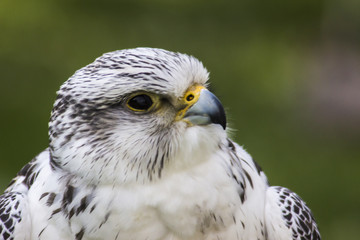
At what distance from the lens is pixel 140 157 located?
13.1 feet

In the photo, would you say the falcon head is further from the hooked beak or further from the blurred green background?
the blurred green background

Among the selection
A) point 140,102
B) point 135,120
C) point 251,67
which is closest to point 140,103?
point 140,102

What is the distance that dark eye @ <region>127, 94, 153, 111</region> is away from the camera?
4.02 meters

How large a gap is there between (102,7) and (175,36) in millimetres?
1559

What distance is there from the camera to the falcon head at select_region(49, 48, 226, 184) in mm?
3980

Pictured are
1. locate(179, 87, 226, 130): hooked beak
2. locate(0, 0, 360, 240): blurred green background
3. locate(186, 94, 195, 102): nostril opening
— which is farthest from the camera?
locate(0, 0, 360, 240): blurred green background

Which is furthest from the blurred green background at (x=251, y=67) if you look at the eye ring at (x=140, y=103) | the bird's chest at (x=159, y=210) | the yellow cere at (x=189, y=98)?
the eye ring at (x=140, y=103)

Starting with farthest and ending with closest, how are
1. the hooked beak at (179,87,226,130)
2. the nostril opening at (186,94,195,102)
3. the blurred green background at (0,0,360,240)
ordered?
the blurred green background at (0,0,360,240)
the nostril opening at (186,94,195,102)
the hooked beak at (179,87,226,130)

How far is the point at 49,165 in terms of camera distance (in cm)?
449

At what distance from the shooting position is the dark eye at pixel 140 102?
402 cm

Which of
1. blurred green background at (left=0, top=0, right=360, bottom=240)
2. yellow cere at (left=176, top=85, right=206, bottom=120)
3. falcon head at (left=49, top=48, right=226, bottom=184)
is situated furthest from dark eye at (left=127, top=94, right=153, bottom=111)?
blurred green background at (left=0, top=0, right=360, bottom=240)

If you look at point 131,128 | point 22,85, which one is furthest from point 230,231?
point 22,85

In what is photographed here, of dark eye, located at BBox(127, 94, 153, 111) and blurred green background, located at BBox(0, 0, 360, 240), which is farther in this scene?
blurred green background, located at BBox(0, 0, 360, 240)

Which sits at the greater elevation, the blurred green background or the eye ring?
the eye ring
